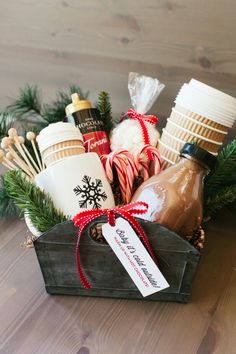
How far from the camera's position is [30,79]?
106cm

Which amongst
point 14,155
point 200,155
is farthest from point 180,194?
point 14,155

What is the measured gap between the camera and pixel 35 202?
1.94 ft

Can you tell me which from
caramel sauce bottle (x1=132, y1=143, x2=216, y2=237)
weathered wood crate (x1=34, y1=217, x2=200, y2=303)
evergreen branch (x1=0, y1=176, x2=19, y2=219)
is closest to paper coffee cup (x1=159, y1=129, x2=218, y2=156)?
caramel sauce bottle (x1=132, y1=143, x2=216, y2=237)

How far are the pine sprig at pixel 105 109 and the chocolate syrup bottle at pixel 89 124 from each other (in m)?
0.08

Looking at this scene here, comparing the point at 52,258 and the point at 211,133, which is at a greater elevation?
the point at 211,133

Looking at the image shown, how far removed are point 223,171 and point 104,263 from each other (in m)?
0.28

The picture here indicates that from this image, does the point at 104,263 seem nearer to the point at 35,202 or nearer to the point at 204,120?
the point at 35,202

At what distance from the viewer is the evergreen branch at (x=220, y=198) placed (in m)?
0.69

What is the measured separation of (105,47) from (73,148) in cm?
40

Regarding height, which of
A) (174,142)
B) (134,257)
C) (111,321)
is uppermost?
(174,142)

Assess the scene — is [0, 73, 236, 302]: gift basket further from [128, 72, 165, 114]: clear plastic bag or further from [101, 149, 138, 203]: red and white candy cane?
[128, 72, 165, 114]: clear plastic bag

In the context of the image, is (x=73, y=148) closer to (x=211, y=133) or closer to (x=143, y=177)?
(x=143, y=177)

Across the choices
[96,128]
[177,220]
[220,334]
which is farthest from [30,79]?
[220,334]

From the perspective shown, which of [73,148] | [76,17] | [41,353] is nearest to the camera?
[41,353]
